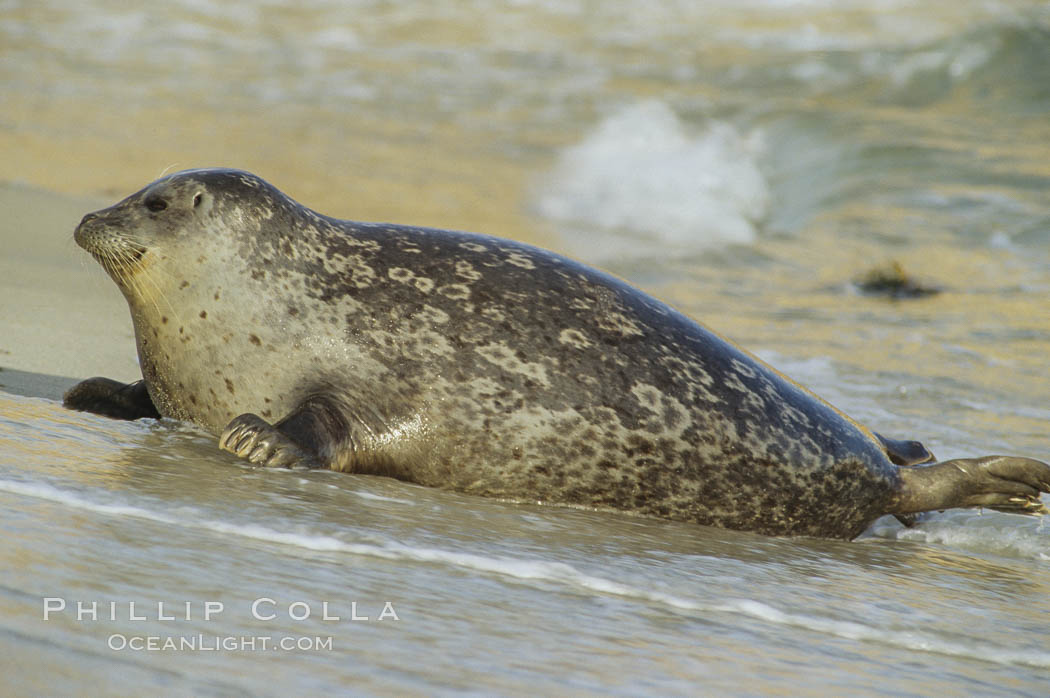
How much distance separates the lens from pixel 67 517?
2.68 m

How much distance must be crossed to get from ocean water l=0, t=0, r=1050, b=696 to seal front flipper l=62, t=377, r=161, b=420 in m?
0.08

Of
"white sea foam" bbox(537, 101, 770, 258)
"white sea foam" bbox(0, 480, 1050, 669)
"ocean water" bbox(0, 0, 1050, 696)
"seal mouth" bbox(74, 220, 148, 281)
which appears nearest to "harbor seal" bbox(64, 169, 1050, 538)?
"seal mouth" bbox(74, 220, 148, 281)

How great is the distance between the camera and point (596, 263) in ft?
29.7

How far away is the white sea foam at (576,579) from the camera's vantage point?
2.72 m

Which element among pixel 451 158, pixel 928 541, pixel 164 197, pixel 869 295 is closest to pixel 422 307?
pixel 164 197

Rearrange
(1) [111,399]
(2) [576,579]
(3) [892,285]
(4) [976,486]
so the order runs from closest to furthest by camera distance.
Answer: (2) [576,579], (1) [111,399], (4) [976,486], (3) [892,285]

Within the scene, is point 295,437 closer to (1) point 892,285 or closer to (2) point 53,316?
(2) point 53,316

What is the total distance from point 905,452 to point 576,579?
2.02 meters

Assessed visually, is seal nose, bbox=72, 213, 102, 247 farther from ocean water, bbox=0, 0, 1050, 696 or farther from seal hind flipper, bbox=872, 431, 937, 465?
seal hind flipper, bbox=872, 431, 937, 465

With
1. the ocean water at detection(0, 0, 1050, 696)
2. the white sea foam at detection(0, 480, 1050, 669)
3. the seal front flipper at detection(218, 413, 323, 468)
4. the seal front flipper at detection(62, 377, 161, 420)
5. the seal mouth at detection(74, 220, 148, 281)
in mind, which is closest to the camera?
the ocean water at detection(0, 0, 1050, 696)

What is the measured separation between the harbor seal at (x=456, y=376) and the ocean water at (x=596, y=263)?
0.43 feet

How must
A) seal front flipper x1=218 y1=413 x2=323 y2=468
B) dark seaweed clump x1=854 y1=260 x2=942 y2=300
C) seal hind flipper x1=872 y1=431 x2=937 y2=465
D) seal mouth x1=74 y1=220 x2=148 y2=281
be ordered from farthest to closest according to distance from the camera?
dark seaweed clump x1=854 y1=260 x2=942 y2=300 → seal hind flipper x1=872 y1=431 x2=937 y2=465 → seal mouth x1=74 y1=220 x2=148 y2=281 → seal front flipper x1=218 y1=413 x2=323 y2=468

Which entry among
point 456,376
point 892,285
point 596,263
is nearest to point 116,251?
point 456,376

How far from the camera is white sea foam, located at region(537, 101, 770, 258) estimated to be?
11.0m
